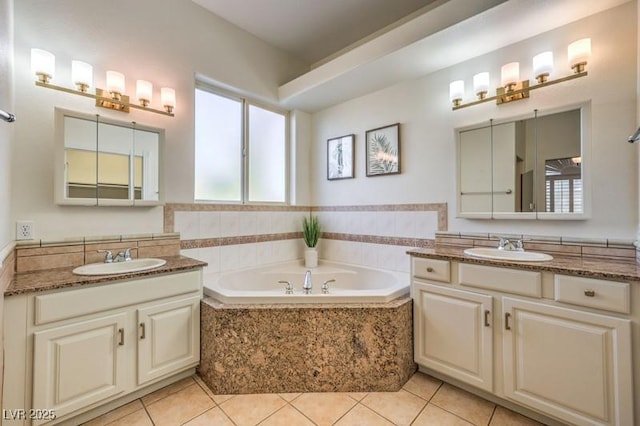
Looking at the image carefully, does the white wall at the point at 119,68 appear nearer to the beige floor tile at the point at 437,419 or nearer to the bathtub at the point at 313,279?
the bathtub at the point at 313,279

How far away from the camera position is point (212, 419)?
1.58 m

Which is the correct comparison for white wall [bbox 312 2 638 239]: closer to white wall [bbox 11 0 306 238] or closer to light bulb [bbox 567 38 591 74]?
light bulb [bbox 567 38 591 74]

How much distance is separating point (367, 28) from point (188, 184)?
2.19 meters

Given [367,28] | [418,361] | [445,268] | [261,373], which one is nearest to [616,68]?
[445,268]

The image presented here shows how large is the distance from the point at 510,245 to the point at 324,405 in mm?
1613

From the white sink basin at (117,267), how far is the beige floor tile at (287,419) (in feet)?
3.75

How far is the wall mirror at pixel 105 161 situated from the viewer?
1812 millimetres

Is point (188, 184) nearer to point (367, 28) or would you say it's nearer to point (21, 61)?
point (21, 61)

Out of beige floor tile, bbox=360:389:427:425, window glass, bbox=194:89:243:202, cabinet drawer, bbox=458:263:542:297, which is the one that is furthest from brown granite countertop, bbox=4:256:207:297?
cabinet drawer, bbox=458:263:542:297

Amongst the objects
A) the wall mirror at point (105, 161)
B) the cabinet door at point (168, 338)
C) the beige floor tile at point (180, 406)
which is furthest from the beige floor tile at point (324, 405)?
the wall mirror at point (105, 161)

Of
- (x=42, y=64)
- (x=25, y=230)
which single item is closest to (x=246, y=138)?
(x=42, y=64)

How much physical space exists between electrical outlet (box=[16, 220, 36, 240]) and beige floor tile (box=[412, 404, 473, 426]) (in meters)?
2.48

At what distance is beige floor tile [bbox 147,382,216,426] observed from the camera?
159 cm

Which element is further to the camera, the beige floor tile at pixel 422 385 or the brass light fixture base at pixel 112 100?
the brass light fixture base at pixel 112 100
